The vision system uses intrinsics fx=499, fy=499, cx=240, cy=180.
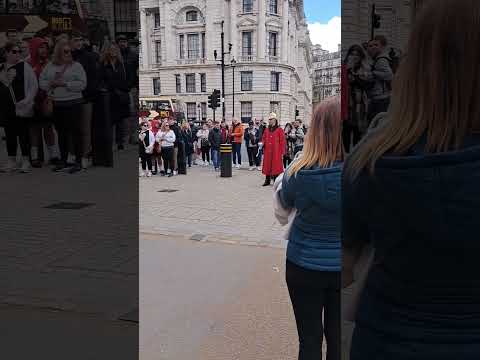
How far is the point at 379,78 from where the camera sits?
1362 millimetres

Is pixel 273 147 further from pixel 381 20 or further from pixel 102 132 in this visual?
pixel 381 20

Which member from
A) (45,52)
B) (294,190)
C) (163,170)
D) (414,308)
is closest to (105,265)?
(45,52)

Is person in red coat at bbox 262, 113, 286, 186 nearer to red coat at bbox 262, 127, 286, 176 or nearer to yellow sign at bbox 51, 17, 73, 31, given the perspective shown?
red coat at bbox 262, 127, 286, 176

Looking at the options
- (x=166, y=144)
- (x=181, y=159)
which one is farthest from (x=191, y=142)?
(x=166, y=144)

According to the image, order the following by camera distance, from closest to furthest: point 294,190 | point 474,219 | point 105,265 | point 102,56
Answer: point 474,219, point 294,190, point 102,56, point 105,265

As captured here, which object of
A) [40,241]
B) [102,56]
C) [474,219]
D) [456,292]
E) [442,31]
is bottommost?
[40,241]

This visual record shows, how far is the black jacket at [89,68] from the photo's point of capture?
8.25 ft

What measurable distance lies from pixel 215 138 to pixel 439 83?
47.5ft

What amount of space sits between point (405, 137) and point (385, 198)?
135 millimetres

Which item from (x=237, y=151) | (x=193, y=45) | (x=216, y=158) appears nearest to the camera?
(x=193, y=45)

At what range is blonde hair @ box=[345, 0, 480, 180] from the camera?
0.99m

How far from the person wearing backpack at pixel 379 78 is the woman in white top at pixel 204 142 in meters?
14.6

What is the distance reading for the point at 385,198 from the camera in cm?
106

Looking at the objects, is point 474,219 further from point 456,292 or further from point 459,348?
point 459,348
